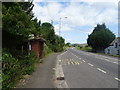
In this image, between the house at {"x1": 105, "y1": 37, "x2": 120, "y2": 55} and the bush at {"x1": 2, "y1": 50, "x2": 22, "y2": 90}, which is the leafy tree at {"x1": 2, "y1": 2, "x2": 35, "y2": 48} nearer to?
the bush at {"x1": 2, "y1": 50, "x2": 22, "y2": 90}

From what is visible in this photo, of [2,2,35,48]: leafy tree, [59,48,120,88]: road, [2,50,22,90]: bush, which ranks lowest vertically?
[59,48,120,88]: road

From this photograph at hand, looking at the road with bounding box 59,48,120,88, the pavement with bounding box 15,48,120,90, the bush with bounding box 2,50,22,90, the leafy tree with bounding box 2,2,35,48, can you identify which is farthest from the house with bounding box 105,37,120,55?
the bush with bounding box 2,50,22,90

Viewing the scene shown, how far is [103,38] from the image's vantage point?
60.1 m

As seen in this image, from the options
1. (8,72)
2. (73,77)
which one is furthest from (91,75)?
(8,72)

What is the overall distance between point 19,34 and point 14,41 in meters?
1.51

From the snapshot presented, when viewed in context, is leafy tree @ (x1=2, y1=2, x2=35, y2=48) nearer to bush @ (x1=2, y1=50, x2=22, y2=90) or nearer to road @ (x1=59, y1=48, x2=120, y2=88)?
bush @ (x1=2, y1=50, x2=22, y2=90)

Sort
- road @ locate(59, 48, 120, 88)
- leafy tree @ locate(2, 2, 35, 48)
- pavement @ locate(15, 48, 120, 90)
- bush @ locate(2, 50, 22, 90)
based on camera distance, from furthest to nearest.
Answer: leafy tree @ locate(2, 2, 35, 48)
road @ locate(59, 48, 120, 88)
pavement @ locate(15, 48, 120, 90)
bush @ locate(2, 50, 22, 90)

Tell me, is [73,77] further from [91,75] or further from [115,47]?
[115,47]

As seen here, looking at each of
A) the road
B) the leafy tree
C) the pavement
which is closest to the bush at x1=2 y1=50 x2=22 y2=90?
the pavement

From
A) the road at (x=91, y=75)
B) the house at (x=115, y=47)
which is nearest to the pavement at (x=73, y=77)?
the road at (x=91, y=75)

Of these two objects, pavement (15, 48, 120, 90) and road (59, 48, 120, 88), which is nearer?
pavement (15, 48, 120, 90)


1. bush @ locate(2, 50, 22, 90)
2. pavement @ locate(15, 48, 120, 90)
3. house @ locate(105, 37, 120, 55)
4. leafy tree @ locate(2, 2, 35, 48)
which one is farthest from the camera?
house @ locate(105, 37, 120, 55)

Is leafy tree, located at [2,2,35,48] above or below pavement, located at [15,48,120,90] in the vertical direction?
above

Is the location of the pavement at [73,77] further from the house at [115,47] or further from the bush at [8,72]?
the house at [115,47]
